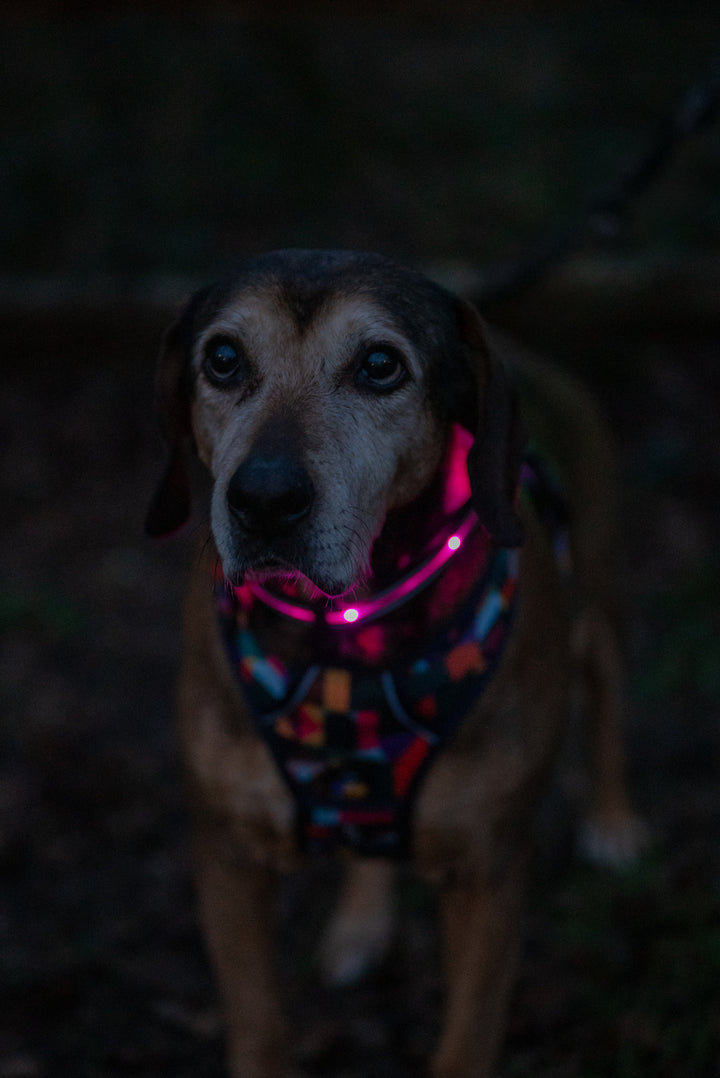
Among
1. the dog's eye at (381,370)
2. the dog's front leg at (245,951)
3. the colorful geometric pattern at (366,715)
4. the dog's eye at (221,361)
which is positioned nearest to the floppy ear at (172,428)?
the dog's eye at (221,361)

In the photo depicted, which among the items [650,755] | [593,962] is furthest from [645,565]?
[593,962]

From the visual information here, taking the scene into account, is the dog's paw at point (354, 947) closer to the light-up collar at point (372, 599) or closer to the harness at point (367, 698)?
the harness at point (367, 698)

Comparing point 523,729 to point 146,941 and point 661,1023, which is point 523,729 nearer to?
point 661,1023

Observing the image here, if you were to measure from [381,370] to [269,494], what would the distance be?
45cm

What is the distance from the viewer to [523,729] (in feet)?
7.63

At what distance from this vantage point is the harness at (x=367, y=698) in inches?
86.7

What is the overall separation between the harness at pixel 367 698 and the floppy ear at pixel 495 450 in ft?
0.45

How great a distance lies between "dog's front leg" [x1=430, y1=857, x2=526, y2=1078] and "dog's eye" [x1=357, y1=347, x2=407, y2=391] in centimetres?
115

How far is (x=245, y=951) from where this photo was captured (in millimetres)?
2484

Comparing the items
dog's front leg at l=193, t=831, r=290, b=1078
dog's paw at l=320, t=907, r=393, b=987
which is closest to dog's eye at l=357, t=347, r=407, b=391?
dog's front leg at l=193, t=831, r=290, b=1078

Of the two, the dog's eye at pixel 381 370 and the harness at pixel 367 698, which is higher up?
the dog's eye at pixel 381 370

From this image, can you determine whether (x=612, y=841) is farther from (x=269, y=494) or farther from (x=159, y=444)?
(x=159, y=444)

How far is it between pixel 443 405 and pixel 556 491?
0.68m

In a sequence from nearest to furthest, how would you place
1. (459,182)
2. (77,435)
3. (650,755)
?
(650,755) → (77,435) → (459,182)
